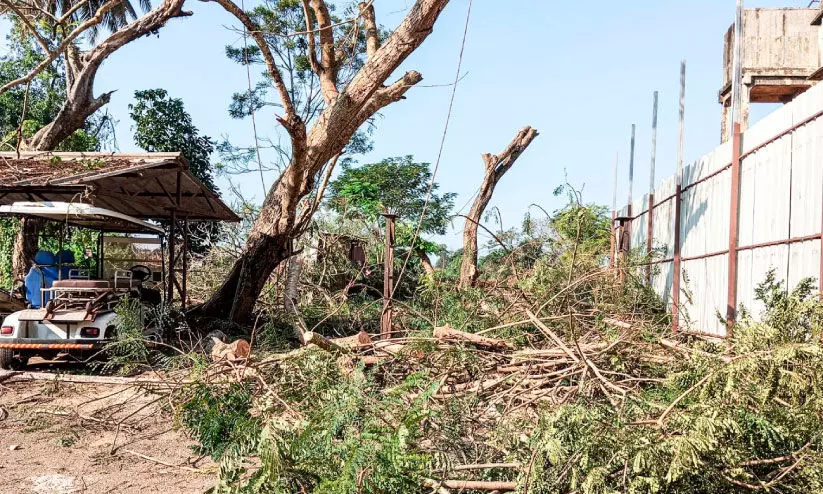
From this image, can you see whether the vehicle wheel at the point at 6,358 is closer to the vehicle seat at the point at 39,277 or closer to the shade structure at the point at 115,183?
the vehicle seat at the point at 39,277

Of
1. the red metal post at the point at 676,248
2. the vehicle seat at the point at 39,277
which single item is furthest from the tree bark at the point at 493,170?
the vehicle seat at the point at 39,277

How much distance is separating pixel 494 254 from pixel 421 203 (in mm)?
20677

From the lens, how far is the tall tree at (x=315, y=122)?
8.90m

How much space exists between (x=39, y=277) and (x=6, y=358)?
1.61m

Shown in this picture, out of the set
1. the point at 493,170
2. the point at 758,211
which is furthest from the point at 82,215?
the point at 758,211

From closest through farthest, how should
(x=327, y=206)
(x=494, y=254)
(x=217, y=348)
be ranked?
(x=217, y=348) < (x=494, y=254) < (x=327, y=206)

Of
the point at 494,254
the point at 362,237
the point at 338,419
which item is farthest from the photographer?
the point at 362,237

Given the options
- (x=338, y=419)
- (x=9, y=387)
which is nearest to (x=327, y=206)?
(x=9, y=387)

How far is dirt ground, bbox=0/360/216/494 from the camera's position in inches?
181

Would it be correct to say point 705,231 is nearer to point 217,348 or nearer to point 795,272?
point 795,272

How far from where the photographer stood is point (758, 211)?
6562 millimetres

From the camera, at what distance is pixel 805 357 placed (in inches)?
140

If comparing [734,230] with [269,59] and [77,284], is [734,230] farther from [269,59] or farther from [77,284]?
[77,284]

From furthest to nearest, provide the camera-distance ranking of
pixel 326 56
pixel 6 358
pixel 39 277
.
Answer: pixel 326 56 → pixel 39 277 → pixel 6 358
